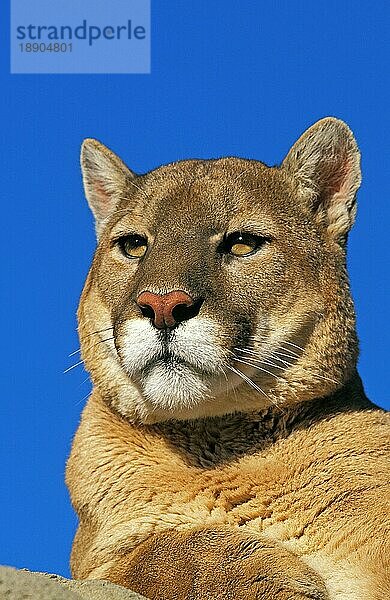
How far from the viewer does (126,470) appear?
286 inches

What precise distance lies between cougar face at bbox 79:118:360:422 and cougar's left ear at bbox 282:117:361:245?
1 centimetres

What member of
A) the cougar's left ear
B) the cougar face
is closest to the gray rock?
the cougar face

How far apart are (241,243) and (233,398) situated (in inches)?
44.1

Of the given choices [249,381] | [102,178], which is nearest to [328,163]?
[102,178]

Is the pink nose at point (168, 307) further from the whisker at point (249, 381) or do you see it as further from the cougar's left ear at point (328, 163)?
the cougar's left ear at point (328, 163)

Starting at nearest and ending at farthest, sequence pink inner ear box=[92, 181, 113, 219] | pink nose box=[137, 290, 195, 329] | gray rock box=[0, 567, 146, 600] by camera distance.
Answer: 1. gray rock box=[0, 567, 146, 600]
2. pink nose box=[137, 290, 195, 329]
3. pink inner ear box=[92, 181, 113, 219]

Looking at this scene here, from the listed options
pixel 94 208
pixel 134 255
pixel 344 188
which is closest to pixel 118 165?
pixel 94 208

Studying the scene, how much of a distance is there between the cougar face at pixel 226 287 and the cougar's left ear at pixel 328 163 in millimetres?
10

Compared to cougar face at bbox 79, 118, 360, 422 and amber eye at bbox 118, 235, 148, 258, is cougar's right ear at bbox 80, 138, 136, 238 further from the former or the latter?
amber eye at bbox 118, 235, 148, 258

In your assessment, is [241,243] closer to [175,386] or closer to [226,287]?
[226,287]

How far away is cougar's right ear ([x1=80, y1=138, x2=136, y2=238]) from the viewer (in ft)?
28.9

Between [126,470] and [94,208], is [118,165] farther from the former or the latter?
[126,470]

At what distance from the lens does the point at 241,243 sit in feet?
24.7

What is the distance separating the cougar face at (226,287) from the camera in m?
6.84
